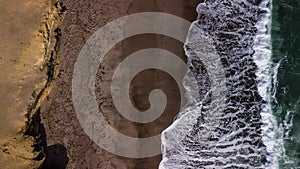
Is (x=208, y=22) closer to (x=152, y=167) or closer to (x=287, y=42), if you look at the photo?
(x=287, y=42)

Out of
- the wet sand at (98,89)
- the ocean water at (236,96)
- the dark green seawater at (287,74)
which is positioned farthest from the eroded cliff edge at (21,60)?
the dark green seawater at (287,74)

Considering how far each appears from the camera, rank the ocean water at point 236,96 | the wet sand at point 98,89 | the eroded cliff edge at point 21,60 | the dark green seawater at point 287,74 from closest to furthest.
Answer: the eroded cliff edge at point 21,60
the wet sand at point 98,89
the ocean water at point 236,96
the dark green seawater at point 287,74

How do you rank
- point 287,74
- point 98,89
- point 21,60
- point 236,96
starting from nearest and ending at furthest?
1. point 21,60
2. point 98,89
3. point 236,96
4. point 287,74

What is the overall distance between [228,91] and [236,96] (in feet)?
0.22

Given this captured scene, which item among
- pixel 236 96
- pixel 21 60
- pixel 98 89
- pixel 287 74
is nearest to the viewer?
pixel 21 60

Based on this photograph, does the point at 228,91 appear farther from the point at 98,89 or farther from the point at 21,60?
the point at 21,60

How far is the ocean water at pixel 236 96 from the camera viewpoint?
311 cm

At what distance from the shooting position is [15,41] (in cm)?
223

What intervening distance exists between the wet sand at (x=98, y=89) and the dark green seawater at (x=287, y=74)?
3.00 ft

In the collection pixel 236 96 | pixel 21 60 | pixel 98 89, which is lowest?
pixel 236 96

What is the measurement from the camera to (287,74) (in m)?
3.44

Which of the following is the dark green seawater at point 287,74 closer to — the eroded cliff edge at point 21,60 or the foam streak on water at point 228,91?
the foam streak on water at point 228,91

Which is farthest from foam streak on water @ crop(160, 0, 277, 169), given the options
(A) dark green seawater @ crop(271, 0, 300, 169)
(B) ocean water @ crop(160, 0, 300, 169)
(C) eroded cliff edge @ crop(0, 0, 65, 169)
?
(C) eroded cliff edge @ crop(0, 0, 65, 169)

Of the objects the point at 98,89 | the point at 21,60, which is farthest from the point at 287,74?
the point at 21,60
